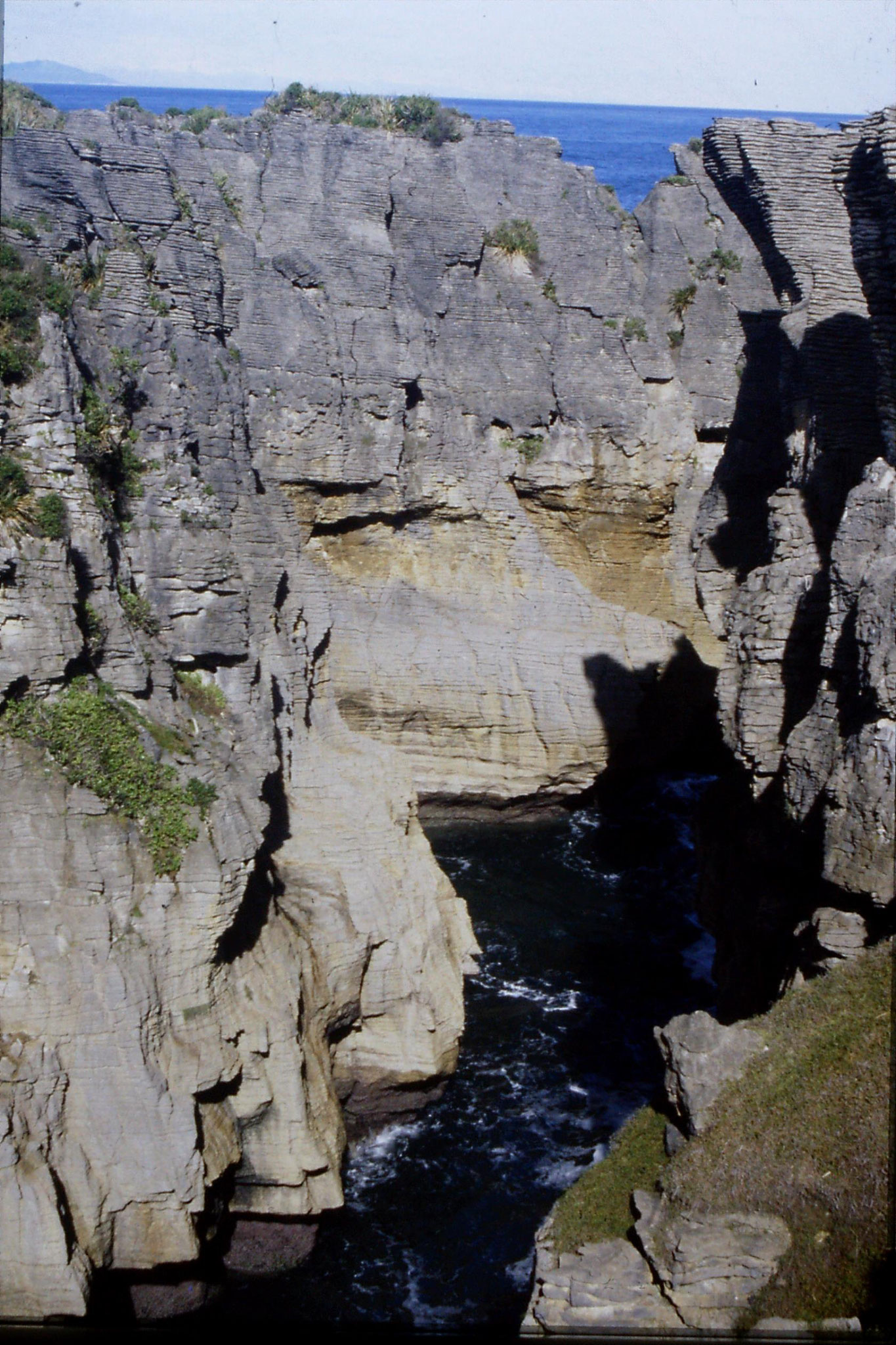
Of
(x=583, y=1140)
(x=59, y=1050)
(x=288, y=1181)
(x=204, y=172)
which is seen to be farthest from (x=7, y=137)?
(x=583, y=1140)

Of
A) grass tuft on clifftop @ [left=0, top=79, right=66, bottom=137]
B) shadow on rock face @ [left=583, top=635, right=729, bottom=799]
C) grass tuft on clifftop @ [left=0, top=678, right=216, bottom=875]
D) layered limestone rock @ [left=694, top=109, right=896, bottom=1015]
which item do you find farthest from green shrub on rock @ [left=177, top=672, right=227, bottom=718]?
grass tuft on clifftop @ [left=0, top=79, right=66, bottom=137]

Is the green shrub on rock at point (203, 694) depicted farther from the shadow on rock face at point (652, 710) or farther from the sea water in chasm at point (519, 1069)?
the shadow on rock face at point (652, 710)

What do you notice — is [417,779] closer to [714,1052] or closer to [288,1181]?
[288,1181]

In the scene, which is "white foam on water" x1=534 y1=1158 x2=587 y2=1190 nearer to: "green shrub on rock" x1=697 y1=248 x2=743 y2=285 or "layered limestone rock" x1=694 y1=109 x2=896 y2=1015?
"layered limestone rock" x1=694 y1=109 x2=896 y2=1015

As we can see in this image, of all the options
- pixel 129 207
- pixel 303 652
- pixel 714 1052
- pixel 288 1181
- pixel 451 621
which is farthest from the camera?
pixel 451 621

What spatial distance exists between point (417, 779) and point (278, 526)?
7.23m

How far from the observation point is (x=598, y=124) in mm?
50469

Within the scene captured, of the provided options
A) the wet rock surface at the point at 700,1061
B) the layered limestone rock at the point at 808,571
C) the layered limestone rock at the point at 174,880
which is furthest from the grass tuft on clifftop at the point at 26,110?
the wet rock surface at the point at 700,1061

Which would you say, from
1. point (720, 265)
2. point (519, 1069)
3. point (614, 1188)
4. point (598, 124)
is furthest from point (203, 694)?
point (598, 124)

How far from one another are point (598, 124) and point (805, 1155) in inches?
1839

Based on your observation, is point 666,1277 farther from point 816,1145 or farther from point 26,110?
point 26,110

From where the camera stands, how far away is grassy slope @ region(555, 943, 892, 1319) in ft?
41.1

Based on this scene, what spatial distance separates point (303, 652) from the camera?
80.3 ft

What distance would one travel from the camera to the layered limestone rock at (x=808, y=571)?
16719 millimetres
